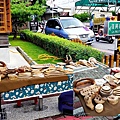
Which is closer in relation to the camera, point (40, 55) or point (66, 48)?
point (66, 48)

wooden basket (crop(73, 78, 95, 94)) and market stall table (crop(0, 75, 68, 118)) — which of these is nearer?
wooden basket (crop(73, 78, 95, 94))

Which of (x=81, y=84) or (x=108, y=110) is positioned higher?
(x=81, y=84)

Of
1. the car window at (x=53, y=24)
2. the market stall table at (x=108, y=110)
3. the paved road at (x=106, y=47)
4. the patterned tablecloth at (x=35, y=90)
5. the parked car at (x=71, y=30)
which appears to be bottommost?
the paved road at (x=106, y=47)

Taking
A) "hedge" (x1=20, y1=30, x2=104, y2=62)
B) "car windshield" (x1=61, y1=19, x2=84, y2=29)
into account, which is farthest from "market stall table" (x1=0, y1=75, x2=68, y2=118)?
"car windshield" (x1=61, y1=19, x2=84, y2=29)

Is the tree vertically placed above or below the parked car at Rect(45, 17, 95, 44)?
above

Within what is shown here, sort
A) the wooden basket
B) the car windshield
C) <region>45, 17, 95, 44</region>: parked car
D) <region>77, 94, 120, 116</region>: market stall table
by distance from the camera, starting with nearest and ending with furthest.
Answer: <region>77, 94, 120, 116</region>: market stall table, the wooden basket, <region>45, 17, 95, 44</region>: parked car, the car windshield

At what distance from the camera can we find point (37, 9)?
14.7 m

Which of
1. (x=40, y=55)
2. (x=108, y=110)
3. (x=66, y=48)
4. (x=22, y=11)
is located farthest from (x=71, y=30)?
(x=108, y=110)

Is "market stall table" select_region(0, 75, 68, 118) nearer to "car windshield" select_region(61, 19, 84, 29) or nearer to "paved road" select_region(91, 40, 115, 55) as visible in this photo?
"paved road" select_region(91, 40, 115, 55)

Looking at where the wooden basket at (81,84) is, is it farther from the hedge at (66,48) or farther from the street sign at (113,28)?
the hedge at (66,48)

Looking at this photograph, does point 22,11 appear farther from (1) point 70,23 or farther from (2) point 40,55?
(2) point 40,55

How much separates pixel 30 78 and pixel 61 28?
10249 millimetres

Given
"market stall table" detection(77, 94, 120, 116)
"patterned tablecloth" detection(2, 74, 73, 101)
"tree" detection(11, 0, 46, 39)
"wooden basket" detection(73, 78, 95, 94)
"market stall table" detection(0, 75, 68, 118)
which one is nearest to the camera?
"market stall table" detection(77, 94, 120, 116)

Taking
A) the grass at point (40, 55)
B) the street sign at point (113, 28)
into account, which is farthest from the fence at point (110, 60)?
the street sign at point (113, 28)
